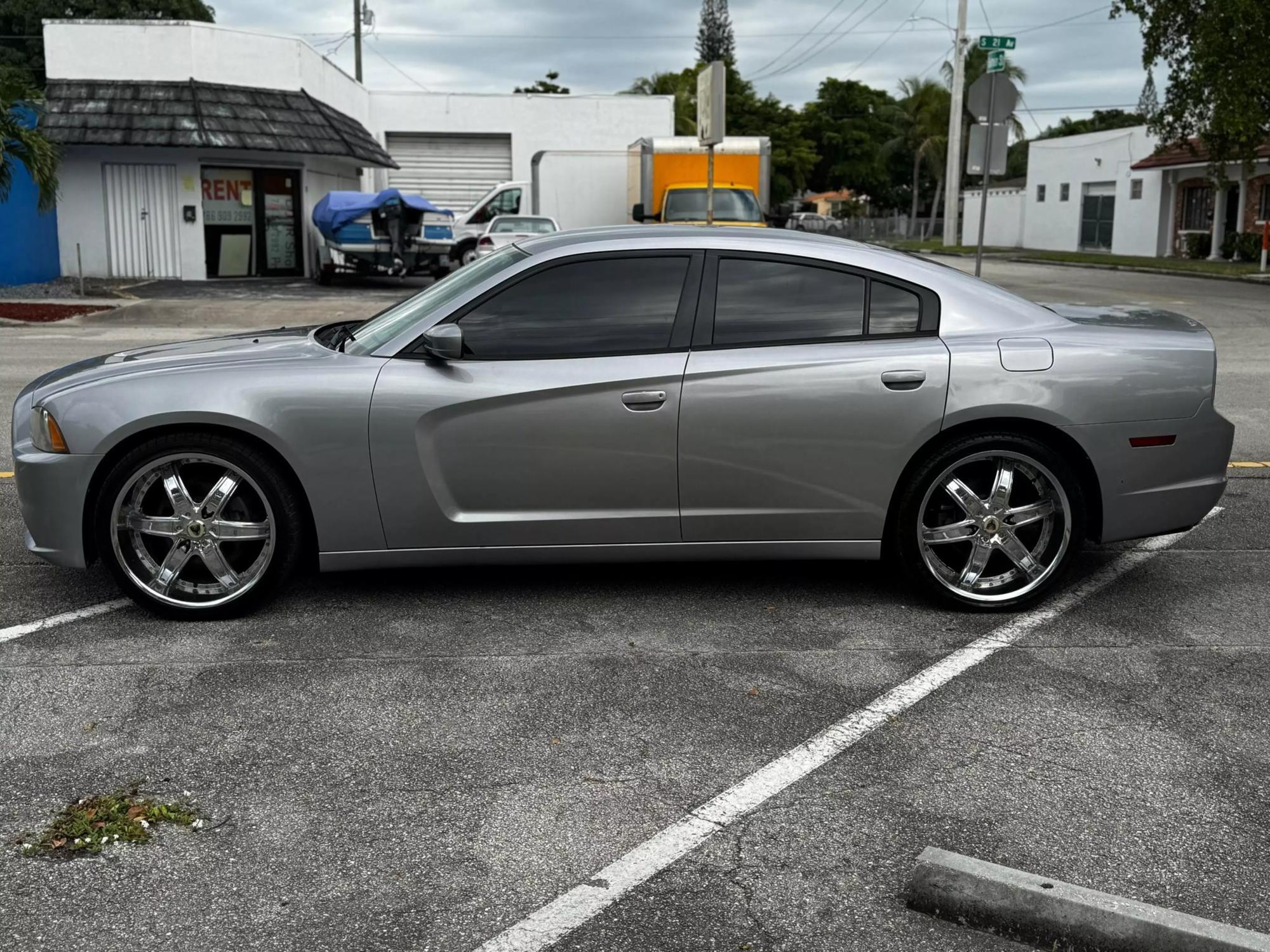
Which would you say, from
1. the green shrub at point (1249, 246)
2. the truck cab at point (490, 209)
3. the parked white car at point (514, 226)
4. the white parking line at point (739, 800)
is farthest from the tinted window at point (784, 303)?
the green shrub at point (1249, 246)

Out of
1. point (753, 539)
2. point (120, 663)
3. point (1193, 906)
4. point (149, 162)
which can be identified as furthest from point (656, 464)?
point (149, 162)

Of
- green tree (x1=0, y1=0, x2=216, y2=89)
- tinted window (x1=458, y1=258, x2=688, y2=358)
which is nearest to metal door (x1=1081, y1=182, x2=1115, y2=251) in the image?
green tree (x1=0, y1=0, x2=216, y2=89)

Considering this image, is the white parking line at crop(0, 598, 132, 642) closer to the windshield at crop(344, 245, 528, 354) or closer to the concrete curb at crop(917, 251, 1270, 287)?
the windshield at crop(344, 245, 528, 354)

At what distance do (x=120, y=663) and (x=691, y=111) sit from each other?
2643 inches

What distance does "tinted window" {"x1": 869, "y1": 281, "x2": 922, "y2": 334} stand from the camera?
5141 mm

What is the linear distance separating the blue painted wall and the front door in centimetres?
2168

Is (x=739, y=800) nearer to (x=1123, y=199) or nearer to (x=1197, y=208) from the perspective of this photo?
(x=1197, y=208)

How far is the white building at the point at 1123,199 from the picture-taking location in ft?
137

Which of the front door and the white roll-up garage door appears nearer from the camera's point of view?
the front door

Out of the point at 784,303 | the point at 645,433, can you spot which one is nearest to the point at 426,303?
the point at 645,433

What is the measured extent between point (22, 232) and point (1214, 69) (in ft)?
70.6

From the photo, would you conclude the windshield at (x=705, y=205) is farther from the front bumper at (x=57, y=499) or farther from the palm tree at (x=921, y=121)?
the palm tree at (x=921, y=121)

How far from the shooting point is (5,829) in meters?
3.39

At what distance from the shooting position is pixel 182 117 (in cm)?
2577
